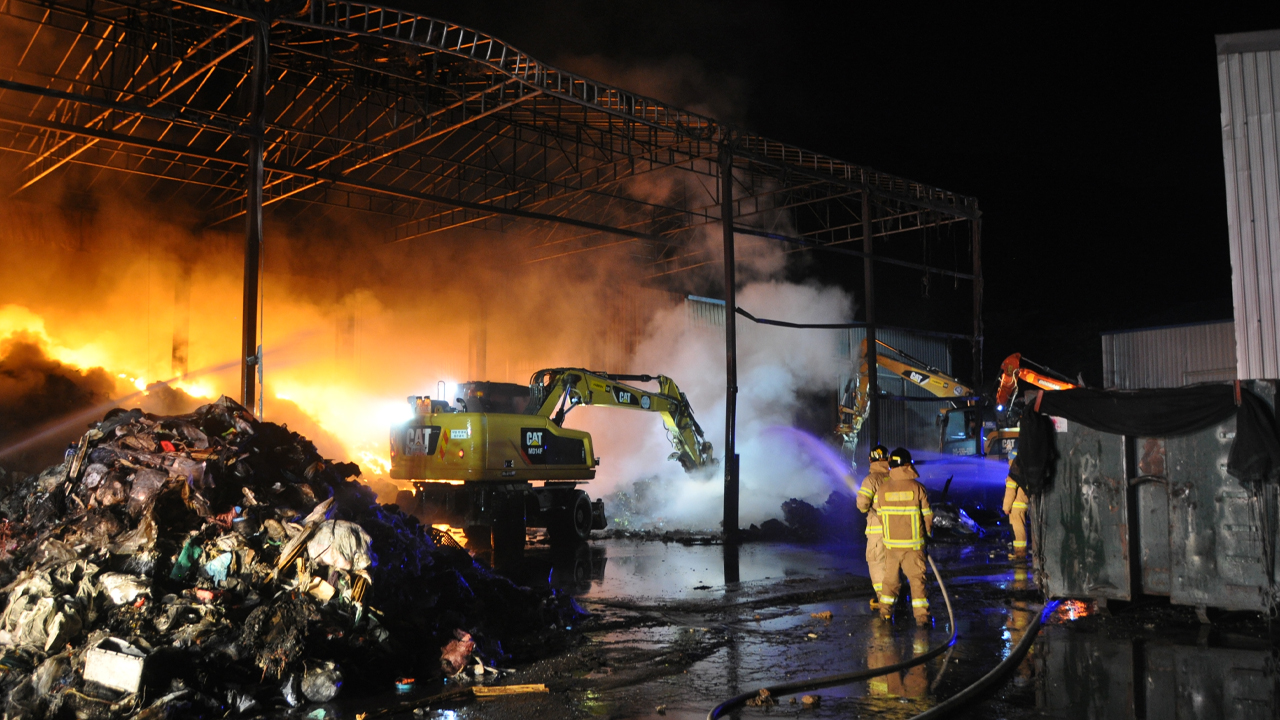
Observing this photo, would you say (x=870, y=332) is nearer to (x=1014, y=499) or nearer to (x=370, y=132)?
(x=1014, y=499)

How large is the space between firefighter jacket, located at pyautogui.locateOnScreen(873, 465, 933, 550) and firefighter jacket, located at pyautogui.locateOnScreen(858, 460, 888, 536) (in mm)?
262

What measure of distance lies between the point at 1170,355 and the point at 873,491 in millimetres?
21975

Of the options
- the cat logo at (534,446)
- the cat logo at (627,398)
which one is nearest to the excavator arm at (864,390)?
the cat logo at (627,398)

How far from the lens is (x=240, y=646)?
589 centimetres

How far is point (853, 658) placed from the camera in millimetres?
6867

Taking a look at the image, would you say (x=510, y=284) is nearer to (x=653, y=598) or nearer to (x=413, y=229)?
(x=413, y=229)

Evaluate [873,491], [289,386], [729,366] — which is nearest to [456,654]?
[873,491]

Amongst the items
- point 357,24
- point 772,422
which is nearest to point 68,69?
point 357,24

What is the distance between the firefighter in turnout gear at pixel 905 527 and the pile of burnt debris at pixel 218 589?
3.05m

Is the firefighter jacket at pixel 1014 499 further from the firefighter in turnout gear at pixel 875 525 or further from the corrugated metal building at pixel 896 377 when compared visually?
the corrugated metal building at pixel 896 377

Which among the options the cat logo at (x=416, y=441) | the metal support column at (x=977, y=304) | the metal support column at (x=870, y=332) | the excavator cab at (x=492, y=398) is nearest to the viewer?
the cat logo at (x=416, y=441)

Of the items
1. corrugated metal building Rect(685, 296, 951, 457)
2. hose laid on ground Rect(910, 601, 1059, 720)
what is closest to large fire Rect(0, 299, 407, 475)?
corrugated metal building Rect(685, 296, 951, 457)

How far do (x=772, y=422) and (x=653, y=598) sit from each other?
15.7m

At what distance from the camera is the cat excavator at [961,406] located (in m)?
14.8
